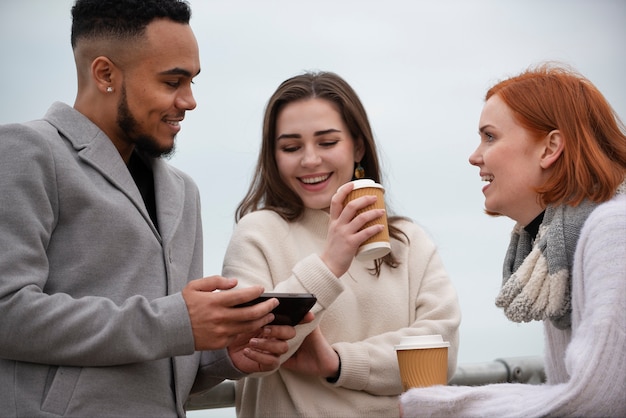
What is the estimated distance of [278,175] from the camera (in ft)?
12.9

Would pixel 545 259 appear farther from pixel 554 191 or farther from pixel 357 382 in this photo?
pixel 357 382

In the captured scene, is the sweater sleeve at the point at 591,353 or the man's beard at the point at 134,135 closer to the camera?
the sweater sleeve at the point at 591,353

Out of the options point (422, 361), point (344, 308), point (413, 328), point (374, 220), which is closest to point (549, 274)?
point (422, 361)

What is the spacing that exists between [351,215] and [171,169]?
866mm

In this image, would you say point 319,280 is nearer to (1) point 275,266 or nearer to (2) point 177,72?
(1) point 275,266

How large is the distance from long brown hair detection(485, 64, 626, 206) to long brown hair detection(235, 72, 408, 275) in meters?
0.95

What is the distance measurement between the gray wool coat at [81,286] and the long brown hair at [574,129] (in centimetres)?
142

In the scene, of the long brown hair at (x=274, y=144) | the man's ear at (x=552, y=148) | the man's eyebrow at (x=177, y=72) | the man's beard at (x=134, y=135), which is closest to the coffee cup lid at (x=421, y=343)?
the man's ear at (x=552, y=148)

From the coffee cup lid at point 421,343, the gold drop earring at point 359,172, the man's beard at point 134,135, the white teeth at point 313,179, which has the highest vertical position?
the man's beard at point 134,135

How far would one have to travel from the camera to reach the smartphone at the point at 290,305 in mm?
2934

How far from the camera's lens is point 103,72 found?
3.20 metres

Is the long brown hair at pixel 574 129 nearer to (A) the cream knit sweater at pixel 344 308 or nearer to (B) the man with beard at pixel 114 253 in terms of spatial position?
(A) the cream knit sweater at pixel 344 308

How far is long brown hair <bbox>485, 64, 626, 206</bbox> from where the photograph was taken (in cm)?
290

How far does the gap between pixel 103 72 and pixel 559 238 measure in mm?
1812
